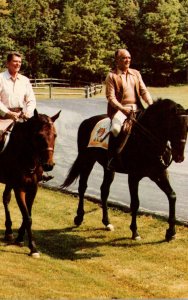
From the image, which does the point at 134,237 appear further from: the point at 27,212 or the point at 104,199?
the point at 27,212

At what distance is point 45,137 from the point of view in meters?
7.85

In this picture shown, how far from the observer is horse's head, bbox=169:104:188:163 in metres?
8.70

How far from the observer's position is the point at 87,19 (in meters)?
68.1

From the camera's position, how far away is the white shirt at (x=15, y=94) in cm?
889

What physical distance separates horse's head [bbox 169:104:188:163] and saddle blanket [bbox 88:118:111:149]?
1.60 m

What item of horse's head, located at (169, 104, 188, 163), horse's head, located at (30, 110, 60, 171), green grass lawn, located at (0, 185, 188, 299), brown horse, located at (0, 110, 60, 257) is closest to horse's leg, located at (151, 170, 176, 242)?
green grass lawn, located at (0, 185, 188, 299)

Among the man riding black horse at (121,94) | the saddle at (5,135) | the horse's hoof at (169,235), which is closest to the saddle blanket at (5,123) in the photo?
the saddle at (5,135)

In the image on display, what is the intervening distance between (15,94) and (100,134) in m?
2.06

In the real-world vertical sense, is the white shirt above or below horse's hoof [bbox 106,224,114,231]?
above

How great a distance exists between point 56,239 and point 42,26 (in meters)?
56.4

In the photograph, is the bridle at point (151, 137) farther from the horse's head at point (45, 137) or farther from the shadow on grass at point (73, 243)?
the horse's head at point (45, 137)

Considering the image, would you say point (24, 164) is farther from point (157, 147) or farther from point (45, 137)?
point (157, 147)

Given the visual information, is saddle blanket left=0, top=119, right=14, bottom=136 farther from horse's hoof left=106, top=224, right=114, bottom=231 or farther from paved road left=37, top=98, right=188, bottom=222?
paved road left=37, top=98, right=188, bottom=222

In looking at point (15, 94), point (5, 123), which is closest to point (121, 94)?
point (15, 94)
